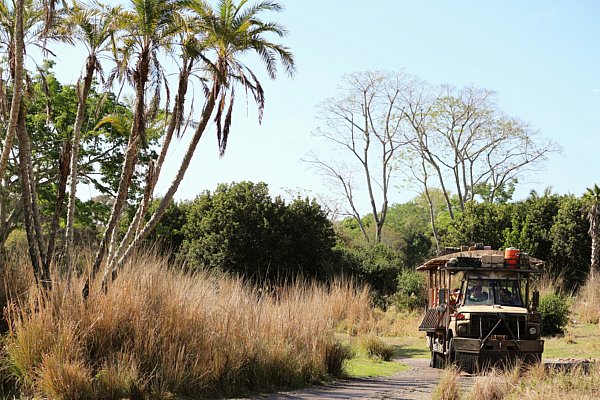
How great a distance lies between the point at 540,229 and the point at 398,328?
14.4 m

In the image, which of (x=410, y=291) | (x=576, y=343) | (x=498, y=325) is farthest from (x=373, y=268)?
(x=498, y=325)

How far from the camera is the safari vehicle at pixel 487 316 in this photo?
15.5 metres

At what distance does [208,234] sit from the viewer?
103ft

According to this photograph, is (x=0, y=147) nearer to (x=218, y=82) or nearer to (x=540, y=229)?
(x=218, y=82)

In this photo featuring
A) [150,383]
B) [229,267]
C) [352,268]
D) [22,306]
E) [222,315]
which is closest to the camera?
[150,383]

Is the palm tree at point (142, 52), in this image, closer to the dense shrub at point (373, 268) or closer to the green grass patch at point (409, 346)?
the green grass patch at point (409, 346)

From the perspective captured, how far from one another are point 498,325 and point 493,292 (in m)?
0.89

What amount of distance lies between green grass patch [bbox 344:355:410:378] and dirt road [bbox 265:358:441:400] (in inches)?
18.9

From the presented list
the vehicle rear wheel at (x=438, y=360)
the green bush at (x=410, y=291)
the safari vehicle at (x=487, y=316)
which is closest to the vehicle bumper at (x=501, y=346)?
the safari vehicle at (x=487, y=316)

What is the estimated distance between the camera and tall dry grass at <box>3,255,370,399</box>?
34.4 feet

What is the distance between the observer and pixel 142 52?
18.5 m

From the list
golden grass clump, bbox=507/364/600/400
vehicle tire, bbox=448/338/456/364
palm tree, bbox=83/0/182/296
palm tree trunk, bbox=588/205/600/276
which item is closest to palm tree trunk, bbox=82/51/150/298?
palm tree, bbox=83/0/182/296

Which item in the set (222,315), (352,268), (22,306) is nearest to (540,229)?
(352,268)

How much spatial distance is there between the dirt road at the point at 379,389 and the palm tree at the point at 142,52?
286 inches
